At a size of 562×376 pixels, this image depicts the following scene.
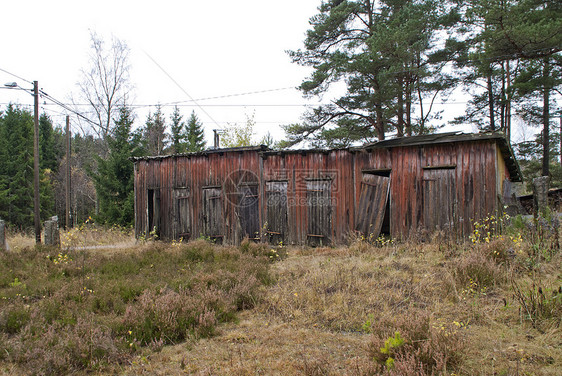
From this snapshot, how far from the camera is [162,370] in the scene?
378 cm

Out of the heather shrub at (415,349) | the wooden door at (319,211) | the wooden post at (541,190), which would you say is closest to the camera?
the heather shrub at (415,349)

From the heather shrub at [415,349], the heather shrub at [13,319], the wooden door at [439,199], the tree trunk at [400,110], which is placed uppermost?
the tree trunk at [400,110]

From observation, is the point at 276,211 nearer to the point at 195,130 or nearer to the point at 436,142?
Result: the point at 436,142

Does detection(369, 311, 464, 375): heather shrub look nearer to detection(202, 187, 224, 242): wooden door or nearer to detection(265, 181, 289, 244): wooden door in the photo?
detection(265, 181, 289, 244): wooden door

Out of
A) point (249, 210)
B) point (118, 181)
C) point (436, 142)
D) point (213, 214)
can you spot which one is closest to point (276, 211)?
point (249, 210)

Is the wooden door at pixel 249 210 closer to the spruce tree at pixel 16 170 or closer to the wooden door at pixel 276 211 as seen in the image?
the wooden door at pixel 276 211

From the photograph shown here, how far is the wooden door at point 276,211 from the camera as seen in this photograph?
12.5 meters

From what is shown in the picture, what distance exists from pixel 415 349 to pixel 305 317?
1.94 meters

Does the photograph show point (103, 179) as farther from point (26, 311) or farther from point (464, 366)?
point (464, 366)

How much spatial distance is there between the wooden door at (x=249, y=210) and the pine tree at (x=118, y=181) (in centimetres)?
921

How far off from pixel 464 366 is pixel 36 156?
57.3 ft

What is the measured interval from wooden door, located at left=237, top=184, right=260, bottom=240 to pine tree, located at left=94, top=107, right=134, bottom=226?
30.2ft

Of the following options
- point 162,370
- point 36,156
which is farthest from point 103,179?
point 162,370

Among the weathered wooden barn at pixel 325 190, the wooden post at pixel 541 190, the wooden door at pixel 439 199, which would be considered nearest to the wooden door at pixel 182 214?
the weathered wooden barn at pixel 325 190
